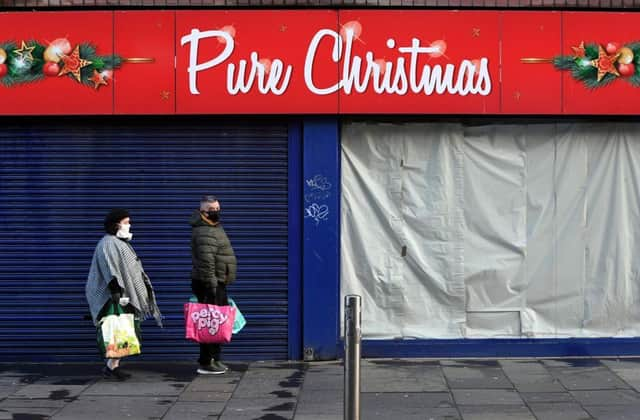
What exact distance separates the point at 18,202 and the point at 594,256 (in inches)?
240

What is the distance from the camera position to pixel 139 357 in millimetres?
10523

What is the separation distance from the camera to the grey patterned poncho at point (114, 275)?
30.9 feet

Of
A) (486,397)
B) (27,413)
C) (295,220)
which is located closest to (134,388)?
(27,413)

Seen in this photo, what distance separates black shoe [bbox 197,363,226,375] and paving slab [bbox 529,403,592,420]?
311 cm

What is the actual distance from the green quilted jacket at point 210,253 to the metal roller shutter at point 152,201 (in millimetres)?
808

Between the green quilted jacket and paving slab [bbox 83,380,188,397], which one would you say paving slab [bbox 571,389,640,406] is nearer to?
the green quilted jacket

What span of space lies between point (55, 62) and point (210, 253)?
2651 mm

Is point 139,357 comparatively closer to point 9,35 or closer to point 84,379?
point 84,379

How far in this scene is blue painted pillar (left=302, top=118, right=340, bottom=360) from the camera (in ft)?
33.9

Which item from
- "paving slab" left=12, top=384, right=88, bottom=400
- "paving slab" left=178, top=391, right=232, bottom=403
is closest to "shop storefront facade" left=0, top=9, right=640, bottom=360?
"paving slab" left=12, top=384, right=88, bottom=400

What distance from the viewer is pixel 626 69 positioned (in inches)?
406

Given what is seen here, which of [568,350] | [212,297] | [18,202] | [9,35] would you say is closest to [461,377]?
[568,350]

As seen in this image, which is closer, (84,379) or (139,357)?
(84,379)

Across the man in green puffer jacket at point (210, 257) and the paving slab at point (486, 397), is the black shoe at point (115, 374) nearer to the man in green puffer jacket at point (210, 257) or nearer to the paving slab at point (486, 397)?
the man in green puffer jacket at point (210, 257)
